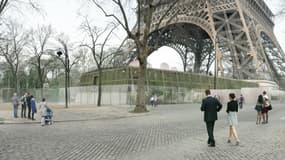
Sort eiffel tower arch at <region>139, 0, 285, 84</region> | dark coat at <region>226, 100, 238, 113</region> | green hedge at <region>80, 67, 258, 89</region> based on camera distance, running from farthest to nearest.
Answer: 1. eiffel tower arch at <region>139, 0, 285, 84</region>
2. green hedge at <region>80, 67, 258, 89</region>
3. dark coat at <region>226, 100, 238, 113</region>

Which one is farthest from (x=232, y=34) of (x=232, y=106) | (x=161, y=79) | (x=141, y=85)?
(x=232, y=106)

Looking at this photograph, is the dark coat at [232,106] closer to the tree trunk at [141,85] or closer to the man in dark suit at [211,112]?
the man in dark suit at [211,112]

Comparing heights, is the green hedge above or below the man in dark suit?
above

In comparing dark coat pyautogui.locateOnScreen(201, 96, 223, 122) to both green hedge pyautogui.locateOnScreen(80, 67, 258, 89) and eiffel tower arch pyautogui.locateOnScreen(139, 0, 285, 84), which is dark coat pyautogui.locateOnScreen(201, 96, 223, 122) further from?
eiffel tower arch pyautogui.locateOnScreen(139, 0, 285, 84)

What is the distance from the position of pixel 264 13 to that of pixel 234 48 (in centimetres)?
2491

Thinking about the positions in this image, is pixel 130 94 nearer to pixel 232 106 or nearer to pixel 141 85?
pixel 141 85

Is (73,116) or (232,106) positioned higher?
(232,106)

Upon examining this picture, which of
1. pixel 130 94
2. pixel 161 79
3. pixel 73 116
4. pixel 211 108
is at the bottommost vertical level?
pixel 73 116

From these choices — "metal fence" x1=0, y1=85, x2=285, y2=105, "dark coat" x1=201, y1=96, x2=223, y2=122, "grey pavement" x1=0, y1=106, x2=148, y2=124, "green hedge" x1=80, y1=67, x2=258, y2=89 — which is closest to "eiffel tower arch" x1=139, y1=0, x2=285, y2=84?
"green hedge" x1=80, y1=67, x2=258, y2=89

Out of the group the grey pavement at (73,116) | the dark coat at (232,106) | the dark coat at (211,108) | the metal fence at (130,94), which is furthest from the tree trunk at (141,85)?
the dark coat at (211,108)

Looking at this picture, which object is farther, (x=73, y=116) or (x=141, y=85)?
(x=141, y=85)

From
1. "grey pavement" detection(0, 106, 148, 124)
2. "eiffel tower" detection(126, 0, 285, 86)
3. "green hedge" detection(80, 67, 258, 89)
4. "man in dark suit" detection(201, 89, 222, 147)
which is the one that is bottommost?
"grey pavement" detection(0, 106, 148, 124)

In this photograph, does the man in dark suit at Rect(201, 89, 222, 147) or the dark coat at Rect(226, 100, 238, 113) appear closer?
the man in dark suit at Rect(201, 89, 222, 147)

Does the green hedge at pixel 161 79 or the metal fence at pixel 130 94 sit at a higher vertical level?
the green hedge at pixel 161 79
